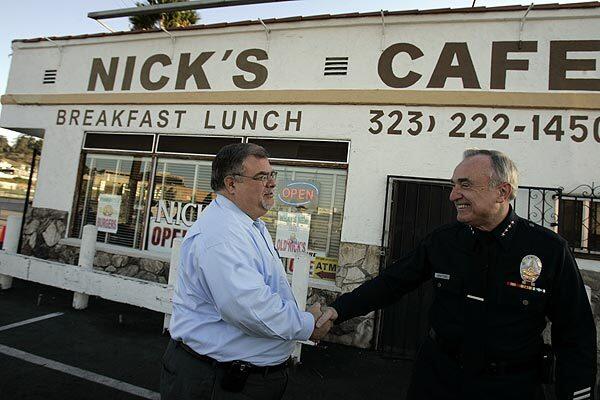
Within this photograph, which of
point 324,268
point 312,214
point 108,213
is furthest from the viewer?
point 108,213

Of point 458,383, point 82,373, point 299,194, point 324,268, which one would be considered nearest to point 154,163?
point 299,194

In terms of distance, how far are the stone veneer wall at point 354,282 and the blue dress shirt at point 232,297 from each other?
360 cm

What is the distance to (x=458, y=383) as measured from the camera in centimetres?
199

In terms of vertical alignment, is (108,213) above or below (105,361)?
above

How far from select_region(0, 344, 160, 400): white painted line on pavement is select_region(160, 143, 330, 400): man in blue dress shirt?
6.04 ft

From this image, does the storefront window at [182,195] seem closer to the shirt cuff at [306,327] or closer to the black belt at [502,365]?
the black belt at [502,365]

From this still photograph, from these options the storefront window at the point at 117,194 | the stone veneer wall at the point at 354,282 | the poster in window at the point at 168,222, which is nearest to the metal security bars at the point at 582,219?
the stone veneer wall at the point at 354,282

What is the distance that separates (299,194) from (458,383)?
431 cm

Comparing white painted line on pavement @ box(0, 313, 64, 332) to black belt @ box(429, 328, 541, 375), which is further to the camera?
white painted line on pavement @ box(0, 313, 64, 332)

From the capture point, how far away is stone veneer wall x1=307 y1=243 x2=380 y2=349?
5.25m

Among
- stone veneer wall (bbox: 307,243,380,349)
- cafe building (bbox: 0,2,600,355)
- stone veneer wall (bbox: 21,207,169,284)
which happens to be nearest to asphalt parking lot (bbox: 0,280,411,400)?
stone veneer wall (bbox: 307,243,380,349)

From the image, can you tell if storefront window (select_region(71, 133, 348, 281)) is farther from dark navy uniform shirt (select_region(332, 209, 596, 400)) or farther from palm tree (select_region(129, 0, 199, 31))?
palm tree (select_region(129, 0, 199, 31))

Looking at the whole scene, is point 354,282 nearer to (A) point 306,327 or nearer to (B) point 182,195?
(B) point 182,195

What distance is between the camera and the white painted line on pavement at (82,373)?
11.1 feet
